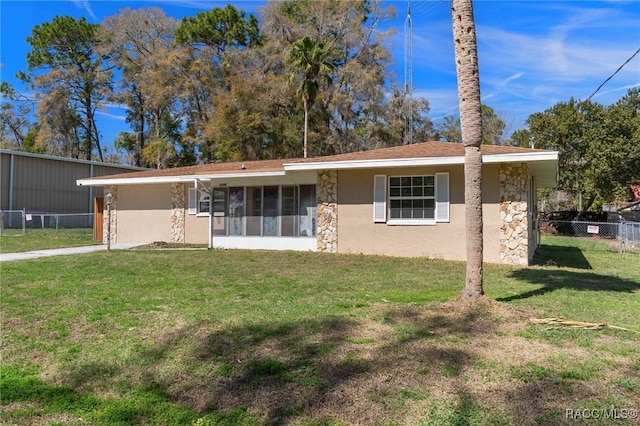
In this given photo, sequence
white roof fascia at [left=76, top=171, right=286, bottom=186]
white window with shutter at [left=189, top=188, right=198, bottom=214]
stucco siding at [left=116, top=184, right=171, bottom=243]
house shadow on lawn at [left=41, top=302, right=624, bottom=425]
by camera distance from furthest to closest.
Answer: stucco siding at [left=116, top=184, right=171, bottom=243], white window with shutter at [left=189, top=188, right=198, bottom=214], white roof fascia at [left=76, top=171, right=286, bottom=186], house shadow on lawn at [left=41, top=302, right=624, bottom=425]

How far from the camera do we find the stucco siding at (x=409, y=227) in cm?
1150

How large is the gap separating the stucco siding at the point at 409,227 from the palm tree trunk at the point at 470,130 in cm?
567

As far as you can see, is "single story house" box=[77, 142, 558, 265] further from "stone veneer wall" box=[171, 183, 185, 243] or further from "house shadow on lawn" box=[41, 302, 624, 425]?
"house shadow on lawn" box=[41, 302, 624, 425]

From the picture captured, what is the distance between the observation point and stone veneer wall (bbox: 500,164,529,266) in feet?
36.3

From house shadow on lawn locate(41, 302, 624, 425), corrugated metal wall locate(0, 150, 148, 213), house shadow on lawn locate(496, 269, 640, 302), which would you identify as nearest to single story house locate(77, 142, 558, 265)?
house shadow on lawn locate(496, 269, 640, 302)

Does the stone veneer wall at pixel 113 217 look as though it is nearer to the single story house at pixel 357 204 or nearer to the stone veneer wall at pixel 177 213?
the single story house at pixel 357 204

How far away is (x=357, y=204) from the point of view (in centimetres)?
1316

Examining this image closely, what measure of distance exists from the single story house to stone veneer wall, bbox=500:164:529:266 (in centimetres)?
2

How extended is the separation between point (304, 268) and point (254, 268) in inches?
44.6

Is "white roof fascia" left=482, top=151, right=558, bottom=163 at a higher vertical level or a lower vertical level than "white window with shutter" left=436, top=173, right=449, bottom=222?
higher

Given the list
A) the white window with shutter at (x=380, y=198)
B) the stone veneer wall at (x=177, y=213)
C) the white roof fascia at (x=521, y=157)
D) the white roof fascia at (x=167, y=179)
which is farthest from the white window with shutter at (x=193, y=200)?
the white roof fascia at (x=521, y=157)

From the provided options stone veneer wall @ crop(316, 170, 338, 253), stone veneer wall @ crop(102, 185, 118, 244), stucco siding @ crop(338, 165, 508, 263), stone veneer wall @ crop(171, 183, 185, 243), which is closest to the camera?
stucco siding @ crop(338, 165, 508, 263)

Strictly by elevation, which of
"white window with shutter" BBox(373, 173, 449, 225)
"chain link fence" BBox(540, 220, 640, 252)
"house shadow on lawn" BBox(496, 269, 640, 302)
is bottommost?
"house shadow on lawn" BBox(496, 269, 640, 302)

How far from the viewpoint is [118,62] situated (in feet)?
119
